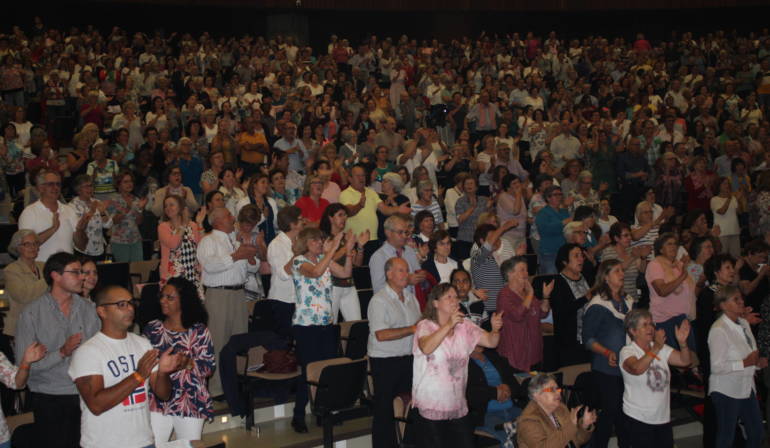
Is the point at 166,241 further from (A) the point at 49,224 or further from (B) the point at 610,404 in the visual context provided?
(B) the point at 610,404

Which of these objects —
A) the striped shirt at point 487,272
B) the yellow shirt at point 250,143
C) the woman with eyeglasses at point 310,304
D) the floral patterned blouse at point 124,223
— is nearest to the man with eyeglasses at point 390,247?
the woman with eyeglasses at point 310,304

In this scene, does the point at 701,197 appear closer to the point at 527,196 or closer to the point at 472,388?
the point at 527,196

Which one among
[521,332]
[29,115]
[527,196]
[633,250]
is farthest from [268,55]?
[521,332]

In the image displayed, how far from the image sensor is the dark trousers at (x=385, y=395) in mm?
5742

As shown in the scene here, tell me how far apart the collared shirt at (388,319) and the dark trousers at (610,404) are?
4.58ft

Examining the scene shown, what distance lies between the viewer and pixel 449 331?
4.91 meters

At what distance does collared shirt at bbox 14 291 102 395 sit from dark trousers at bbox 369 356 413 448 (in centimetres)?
192

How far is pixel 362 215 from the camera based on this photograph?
8.98 meters

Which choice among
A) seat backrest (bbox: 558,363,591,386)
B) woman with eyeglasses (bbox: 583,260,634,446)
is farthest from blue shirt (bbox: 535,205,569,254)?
woman with eyeglasses (bbox: 583,260,634,446)

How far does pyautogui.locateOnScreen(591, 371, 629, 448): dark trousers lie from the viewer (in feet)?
19.8

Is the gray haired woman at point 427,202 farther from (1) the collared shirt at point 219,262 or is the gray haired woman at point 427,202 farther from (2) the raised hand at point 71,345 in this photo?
(2) the raised hand at point 71,345

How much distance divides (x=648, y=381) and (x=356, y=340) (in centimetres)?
223

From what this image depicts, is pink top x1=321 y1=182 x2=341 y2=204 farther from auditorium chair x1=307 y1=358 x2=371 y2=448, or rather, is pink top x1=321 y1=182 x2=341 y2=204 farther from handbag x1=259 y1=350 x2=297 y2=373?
auditorium chair x1=307 y1=358 x2=371 y2=448

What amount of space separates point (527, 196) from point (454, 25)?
1366cm
